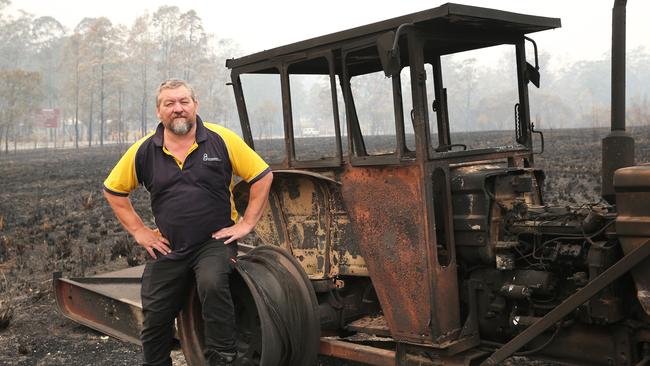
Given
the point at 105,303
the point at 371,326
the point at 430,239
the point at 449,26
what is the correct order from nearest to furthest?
1. the point at 430,239
2. the point at 449,26
3. the point at 371,326
4. the point at 105,303

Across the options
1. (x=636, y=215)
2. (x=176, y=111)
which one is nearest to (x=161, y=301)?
(x=176, y=111)

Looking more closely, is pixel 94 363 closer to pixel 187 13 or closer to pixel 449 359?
pixel 449 359

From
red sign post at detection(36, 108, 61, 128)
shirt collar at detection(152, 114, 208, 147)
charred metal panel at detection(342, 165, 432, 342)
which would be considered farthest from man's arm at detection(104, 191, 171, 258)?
red sign post at detection(36, 108, 61, 128)

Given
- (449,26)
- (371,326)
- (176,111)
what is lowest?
(371,326)

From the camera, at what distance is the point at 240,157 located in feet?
12.7

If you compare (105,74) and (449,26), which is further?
(105,74)

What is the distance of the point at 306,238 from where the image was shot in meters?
4.91

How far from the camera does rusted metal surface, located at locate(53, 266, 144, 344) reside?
6070 millimetres

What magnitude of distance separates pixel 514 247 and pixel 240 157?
183cm

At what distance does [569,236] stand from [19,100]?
4872cm

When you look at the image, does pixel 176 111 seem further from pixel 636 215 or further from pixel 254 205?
pixel 636 215

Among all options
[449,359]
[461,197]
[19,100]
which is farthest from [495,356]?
[19,100]

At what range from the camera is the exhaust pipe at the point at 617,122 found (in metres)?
3.85

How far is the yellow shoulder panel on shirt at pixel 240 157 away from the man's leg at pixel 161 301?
65 centimetres
